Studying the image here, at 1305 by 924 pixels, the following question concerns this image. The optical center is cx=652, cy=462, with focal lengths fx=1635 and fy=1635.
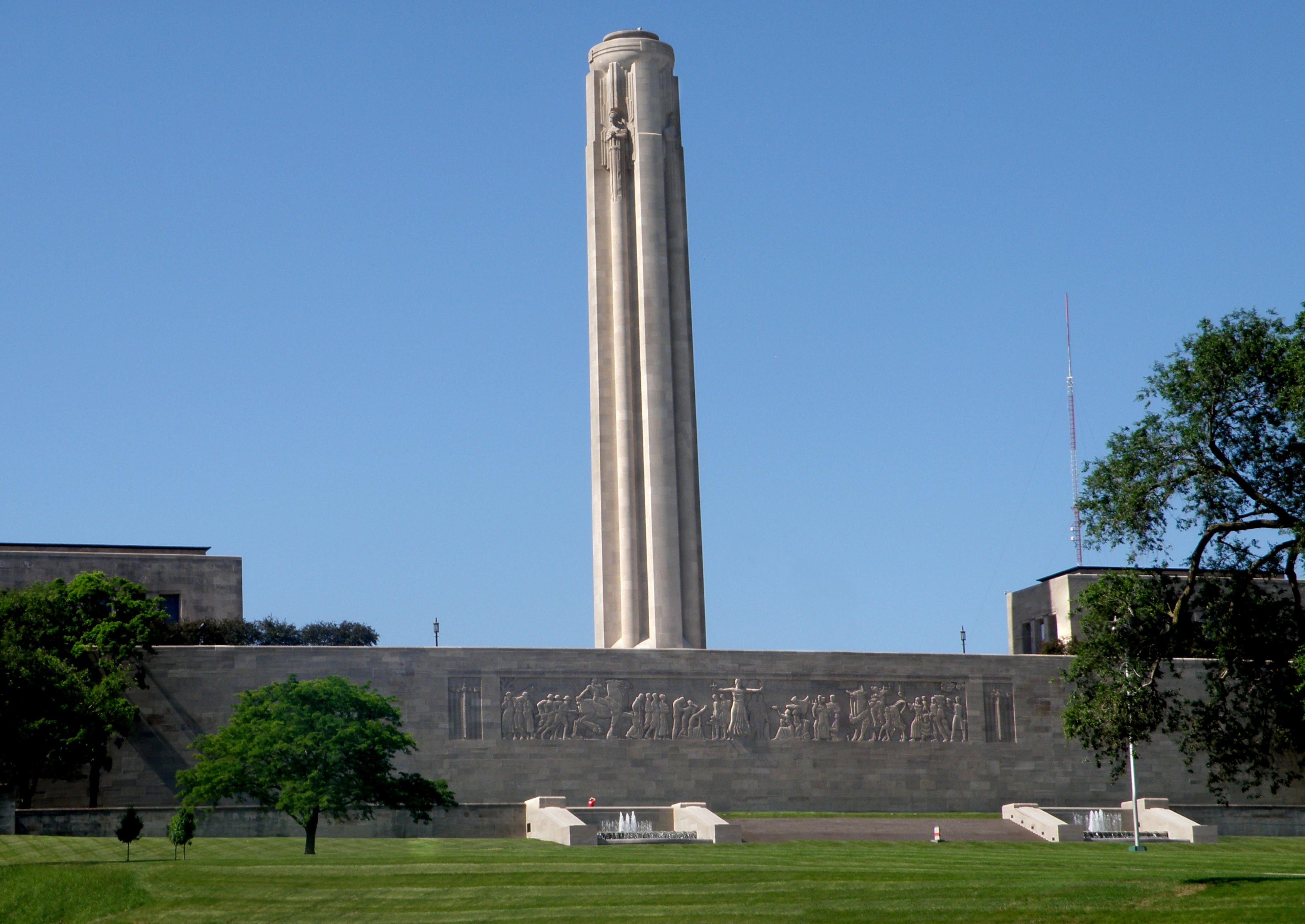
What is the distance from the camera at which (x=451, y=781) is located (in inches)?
1870

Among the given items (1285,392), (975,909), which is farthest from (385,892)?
(1285,392)

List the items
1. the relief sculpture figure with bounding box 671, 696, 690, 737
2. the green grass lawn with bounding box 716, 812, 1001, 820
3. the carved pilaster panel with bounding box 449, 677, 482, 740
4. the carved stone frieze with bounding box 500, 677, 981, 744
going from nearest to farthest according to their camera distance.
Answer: the green grass lawn with bounding box 716, 812, 1001, 820, the carved pilaster panel with bounding box 449, 677, 482, 740, the carved stone frieze with bounding box 500, 677, 981, 744, the relief sculpture figure with bounding box 671, 696, 690, 737

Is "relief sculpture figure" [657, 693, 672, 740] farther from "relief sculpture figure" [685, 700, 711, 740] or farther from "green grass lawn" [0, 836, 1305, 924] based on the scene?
"green grass lawn" [0, 836, 1305, 924]

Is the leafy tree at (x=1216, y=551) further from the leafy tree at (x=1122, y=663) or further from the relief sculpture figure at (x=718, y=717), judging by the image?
the relief sculpture figure at (x=718, y=717)

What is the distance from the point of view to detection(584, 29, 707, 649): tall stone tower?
181 feet

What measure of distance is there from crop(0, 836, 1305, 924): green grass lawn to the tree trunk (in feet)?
2.45

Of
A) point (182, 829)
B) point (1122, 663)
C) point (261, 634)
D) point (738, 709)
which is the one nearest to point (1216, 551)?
point (1122, 663)

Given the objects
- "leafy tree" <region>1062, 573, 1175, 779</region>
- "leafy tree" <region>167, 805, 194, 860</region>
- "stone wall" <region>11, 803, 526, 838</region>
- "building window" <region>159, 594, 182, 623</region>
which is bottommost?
"stone wall" <region>11, 803, 526, 838</region>

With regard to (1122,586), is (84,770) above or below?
→ below

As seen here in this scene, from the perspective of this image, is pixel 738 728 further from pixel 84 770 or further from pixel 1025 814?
pixel 84 770

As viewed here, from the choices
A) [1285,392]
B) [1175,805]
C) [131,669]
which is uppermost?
[1285,392]

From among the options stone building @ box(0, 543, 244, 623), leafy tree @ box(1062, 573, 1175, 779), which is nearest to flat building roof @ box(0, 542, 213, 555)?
stone building @ box(0, 543, 244, 623)

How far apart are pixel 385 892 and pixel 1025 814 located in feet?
82.7

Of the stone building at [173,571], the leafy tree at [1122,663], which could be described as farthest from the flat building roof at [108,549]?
the leafy tree at [1122,663]
